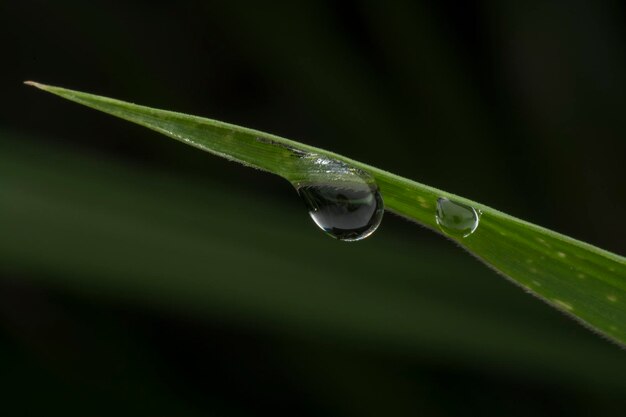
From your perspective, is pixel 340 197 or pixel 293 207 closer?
pixel 340 197

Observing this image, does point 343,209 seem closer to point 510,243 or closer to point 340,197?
point 340,197

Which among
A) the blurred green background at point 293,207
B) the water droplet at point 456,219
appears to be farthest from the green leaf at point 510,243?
the blurred green background at point 293,207

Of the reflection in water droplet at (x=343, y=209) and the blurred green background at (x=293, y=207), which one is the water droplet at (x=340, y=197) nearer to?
the reflection in water droplet at (x=343, y=209)

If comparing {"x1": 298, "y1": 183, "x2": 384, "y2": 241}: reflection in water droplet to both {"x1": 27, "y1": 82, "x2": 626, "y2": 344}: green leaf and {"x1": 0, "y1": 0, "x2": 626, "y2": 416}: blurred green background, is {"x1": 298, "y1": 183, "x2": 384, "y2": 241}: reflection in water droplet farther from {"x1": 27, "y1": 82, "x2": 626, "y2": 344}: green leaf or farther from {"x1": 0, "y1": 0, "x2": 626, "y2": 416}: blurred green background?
{"x1": 0, "y1": 0, "x2": 626, "y2": 416}: blurred green background

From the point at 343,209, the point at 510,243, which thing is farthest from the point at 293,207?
the point at 510,243

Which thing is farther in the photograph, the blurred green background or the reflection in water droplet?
the blurred green background

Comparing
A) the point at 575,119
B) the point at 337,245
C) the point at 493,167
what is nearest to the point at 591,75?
the point at 575,119

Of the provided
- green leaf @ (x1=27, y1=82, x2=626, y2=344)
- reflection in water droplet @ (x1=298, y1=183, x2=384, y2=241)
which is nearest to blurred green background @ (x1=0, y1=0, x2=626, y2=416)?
reflection in water droplet @ (x1=298, y1=183, x2=384, y2=241)
